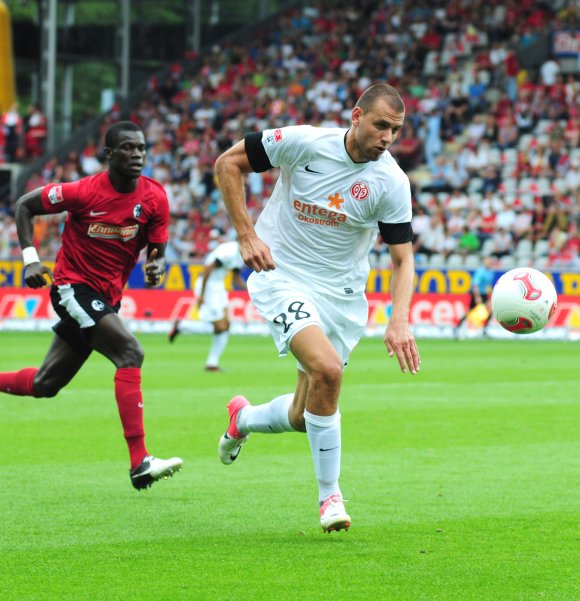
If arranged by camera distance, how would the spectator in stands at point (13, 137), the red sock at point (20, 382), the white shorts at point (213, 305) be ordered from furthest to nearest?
1. the spectator in stands at point (13, 137)
2. the white shorts at point (213, 305)
3. the red sock at point (20, 382)

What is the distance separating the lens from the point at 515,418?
40.9 ft

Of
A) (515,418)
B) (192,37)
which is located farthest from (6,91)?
(515,418)

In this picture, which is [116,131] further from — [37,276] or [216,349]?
[216,349]

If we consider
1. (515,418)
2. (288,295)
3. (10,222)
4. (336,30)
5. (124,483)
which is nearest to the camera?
(288,295)

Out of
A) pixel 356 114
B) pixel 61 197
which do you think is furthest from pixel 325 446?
pixel 61 197

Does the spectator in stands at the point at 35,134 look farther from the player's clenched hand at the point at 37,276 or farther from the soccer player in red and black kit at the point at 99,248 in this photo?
the player's clenched hand at the point at 37,276

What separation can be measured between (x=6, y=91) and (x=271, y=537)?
1391 inches

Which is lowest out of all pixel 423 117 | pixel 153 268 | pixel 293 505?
pixel 423 117

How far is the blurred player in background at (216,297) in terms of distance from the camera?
61.1 ft

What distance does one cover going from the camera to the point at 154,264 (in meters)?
8.40

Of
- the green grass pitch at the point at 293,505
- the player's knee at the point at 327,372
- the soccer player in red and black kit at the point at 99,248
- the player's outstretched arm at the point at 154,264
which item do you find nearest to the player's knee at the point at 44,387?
the soccer player in red and black kit at the point at 99,248

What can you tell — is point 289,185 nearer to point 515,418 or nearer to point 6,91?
point 515,418

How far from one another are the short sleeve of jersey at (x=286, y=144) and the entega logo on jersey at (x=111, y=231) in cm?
166

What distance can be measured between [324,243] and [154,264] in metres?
1.73
